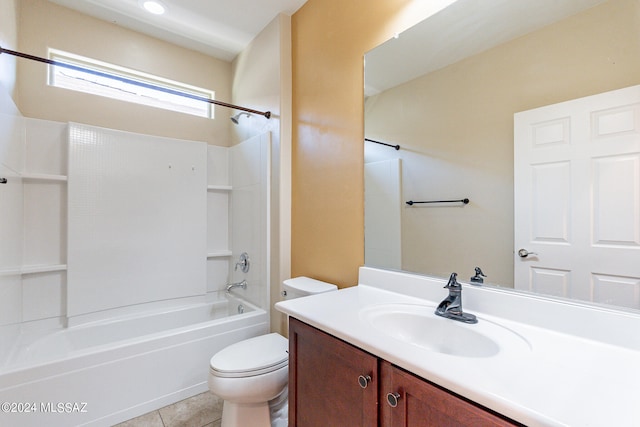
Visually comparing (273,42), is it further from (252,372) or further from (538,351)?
(538,351)

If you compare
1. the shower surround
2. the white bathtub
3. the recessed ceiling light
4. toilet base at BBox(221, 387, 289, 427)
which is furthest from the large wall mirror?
the recessed ceiling light

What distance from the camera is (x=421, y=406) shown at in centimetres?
72

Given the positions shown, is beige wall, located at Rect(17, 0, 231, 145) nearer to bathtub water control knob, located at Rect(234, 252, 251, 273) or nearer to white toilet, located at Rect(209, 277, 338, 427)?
bathtub water control knob, located at Rect(234, 252, 251, 273)

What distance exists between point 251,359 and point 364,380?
88 centimetres

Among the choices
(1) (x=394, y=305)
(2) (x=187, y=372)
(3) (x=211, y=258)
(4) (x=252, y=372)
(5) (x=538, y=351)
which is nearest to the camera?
(5) (x=538, y=351)

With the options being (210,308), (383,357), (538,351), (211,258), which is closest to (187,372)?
(210,308)

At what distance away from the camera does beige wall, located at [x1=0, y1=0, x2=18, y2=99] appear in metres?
1.71

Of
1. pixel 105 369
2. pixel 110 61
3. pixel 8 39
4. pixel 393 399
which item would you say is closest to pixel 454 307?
pixel 393 399

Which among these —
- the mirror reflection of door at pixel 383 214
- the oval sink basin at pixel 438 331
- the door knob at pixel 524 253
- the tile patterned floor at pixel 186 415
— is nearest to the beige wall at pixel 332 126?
the mirror reflection of door at pixel 383 214

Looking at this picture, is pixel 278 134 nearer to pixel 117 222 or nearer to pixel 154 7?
pixel 154 7

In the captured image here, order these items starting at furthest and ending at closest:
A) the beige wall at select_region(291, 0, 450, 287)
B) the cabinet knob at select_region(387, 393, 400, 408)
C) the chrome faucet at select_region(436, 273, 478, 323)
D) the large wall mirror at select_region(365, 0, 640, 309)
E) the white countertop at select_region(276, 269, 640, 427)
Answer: the beige wall at select_region(291, 0, 450, 287) < the chrome faucet at select_region(436, 273, 478, 323) < the large wall mirror at select_region(365, 0, 640, 309) < the cabinet knob at select_region(387, 393, 400, 408) < the white countertop at select_region(276, 269, 640, 427)

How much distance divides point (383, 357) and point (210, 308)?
229cm

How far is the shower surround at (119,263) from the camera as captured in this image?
1.68 meters

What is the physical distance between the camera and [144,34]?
2607 millimetres
